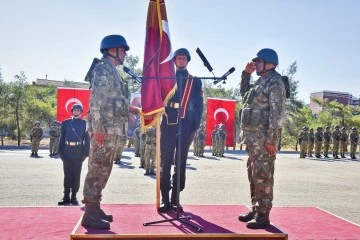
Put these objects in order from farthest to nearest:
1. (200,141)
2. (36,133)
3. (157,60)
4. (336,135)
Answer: (336,135), (200,141), (36,133), (157,60)

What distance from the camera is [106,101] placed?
4891mm

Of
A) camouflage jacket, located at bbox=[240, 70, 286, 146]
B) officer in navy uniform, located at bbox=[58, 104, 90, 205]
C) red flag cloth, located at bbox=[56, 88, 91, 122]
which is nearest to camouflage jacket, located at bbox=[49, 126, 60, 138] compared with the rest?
red flag cloth, located at bbox=[56, 88, 91, 122]

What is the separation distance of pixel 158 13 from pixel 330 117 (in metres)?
44.0

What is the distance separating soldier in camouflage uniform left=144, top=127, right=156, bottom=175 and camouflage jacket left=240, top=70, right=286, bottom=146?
7061 mm

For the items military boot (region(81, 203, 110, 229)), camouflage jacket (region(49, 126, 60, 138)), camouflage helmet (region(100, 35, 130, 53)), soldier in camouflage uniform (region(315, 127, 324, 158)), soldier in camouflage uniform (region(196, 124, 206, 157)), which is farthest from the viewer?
soldier in camouflage uniform (region(315, 127, 324, 158))

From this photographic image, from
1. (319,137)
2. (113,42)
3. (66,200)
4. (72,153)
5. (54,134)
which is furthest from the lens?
(319,137)

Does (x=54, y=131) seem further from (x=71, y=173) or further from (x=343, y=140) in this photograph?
(x=343, y=140)

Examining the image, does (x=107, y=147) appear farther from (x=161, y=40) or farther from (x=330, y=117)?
(x=330, y=117)

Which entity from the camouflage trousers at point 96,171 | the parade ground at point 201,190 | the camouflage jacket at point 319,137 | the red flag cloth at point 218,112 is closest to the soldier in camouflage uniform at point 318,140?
the camouflage jacket at point 319,137

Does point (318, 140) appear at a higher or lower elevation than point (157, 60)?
lower

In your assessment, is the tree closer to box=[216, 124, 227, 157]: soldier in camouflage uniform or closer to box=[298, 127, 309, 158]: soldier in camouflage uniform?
box=[216, 124, 227, 157]: soldier in camouflage uniform

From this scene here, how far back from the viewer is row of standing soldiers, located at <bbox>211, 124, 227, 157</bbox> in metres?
24.1

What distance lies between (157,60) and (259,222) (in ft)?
8.59

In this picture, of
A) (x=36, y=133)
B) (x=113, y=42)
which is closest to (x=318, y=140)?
(x=36, y=133)
